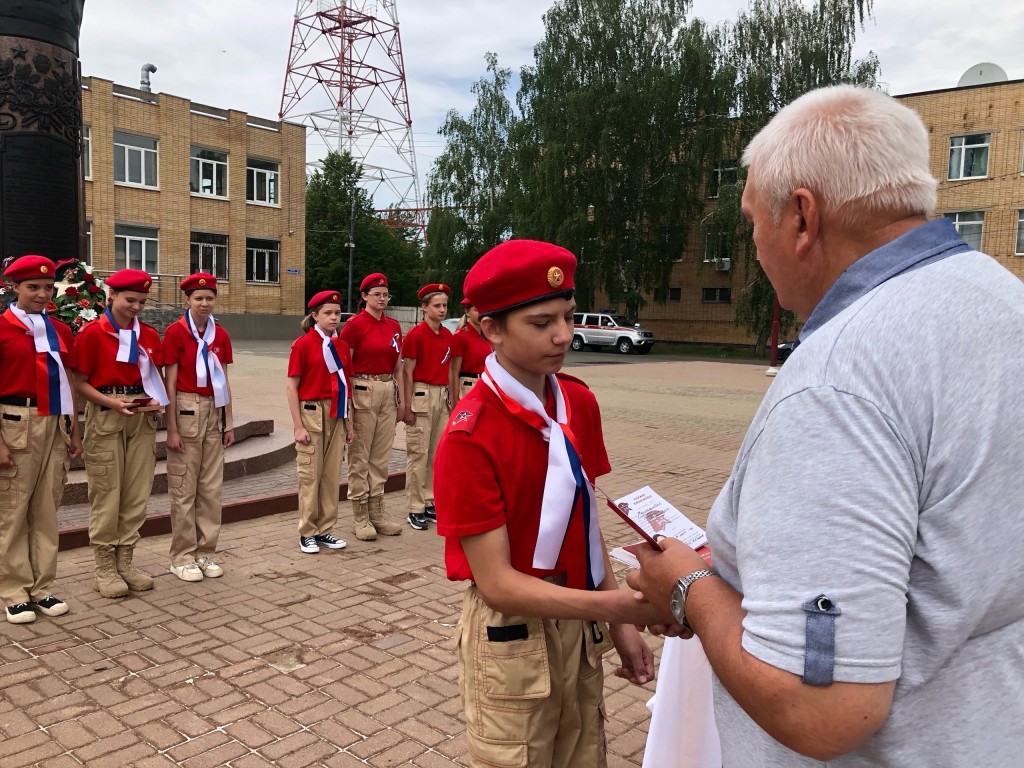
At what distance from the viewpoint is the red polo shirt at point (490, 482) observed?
180 centimetres

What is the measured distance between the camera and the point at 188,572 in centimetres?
536

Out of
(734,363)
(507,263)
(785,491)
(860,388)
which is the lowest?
(734,363)

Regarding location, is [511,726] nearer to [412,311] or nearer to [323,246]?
[412,311]

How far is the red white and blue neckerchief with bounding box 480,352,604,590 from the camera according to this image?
1889 mm

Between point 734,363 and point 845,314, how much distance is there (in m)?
29.6

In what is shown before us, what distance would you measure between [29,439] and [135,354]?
0.78 meters

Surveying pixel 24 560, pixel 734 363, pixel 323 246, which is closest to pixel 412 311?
pixel 323 246

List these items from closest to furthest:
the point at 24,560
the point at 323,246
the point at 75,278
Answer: the point at 24,560 → the point at 75,278 → the point at 323,246

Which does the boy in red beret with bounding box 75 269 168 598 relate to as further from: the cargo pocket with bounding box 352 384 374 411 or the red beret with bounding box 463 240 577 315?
the red beret with bounding box 463 240 577 315

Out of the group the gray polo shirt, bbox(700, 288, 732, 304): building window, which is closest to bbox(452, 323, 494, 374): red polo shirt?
the gray polo shirt

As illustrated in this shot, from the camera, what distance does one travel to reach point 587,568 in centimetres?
201

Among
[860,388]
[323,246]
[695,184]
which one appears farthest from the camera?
[323,246]

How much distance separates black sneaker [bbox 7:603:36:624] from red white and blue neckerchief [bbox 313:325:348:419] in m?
2.41

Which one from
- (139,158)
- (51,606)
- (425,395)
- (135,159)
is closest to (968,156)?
(425,395)
